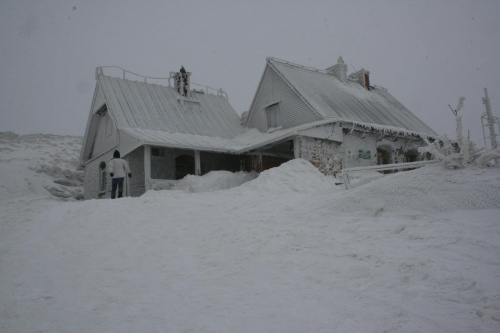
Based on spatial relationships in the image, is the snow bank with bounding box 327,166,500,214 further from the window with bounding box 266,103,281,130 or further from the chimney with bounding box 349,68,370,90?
the chimney with bounding box 349,68,370,90

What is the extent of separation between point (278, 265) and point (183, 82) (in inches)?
709

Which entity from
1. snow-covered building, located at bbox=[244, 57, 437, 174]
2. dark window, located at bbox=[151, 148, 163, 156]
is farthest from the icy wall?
snow-covered building, located at bbox=[244, 57, 437, 174]

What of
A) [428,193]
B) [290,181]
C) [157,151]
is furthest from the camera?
[157,151]

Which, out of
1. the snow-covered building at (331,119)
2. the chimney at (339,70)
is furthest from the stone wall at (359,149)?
the chimney at (339,70)

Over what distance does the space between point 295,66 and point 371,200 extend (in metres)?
15.3

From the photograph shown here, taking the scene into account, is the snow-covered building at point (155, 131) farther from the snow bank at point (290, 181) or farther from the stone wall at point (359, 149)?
the stone wall at point (359, 149)

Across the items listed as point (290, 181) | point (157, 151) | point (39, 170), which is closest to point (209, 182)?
point (290, 181)

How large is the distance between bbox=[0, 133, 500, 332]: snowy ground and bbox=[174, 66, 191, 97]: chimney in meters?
14.0

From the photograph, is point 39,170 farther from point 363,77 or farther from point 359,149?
point 363,77

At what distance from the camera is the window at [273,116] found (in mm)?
18891

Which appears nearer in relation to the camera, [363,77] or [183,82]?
[183,82]

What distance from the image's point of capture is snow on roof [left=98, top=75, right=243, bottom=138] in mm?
17203

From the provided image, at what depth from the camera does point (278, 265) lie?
478 cm

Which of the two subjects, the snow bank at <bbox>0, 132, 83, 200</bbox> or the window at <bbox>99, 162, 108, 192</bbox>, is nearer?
the snow bank at <bbox>0, 132, 83, 200</bbox>
